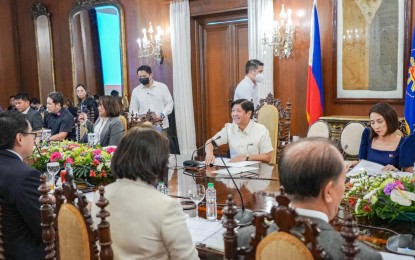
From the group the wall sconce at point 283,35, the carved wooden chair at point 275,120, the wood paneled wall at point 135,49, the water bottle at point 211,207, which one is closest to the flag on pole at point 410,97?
the wood paneled wall at point 135,49

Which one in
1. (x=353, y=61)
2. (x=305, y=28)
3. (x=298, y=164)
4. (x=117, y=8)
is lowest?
(x=298, y=164)

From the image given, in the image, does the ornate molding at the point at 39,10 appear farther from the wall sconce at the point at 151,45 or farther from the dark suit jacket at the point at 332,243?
the dark suit jacket at the point at 332,243

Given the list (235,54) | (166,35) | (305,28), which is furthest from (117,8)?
(305,28)

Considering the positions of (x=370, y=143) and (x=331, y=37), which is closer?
(x=370, y=143)

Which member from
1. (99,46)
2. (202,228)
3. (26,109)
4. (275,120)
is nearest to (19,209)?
(202,228)

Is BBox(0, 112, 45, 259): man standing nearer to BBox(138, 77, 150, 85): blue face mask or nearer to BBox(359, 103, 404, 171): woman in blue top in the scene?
BBox(359, 103, 404, 171): woman in blue top

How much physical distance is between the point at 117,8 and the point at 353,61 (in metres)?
4.37

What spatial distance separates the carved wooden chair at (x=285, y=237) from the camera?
1.06 meters

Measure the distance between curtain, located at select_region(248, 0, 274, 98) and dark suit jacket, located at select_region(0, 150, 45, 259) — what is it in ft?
14.0

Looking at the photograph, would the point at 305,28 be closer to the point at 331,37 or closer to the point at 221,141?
the point at 331,37

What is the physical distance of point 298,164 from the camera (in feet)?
4.08

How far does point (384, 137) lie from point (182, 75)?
4.10 meters

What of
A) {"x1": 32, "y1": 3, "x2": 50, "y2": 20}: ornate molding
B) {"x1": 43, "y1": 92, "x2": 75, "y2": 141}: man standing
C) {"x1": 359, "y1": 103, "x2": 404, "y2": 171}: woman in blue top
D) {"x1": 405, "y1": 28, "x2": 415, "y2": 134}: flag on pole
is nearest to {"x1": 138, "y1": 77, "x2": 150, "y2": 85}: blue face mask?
{"x1": 43, "y1": 92, "x2": 75, "y2": 141}: man standing

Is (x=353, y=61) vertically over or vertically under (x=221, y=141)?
over
